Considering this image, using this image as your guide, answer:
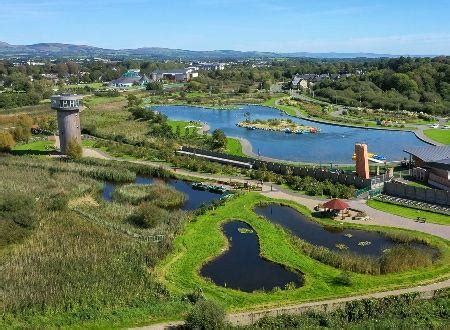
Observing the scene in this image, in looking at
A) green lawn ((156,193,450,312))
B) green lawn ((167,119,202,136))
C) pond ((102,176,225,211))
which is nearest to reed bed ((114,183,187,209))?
pond ((102,176,225,211))

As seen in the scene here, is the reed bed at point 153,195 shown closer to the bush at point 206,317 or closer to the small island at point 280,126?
the bush at point 206,317

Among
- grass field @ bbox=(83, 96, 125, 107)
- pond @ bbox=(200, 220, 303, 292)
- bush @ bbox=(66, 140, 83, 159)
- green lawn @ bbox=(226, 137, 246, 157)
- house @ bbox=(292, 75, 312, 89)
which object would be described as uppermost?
house @ bbox=(292, 75, 312, 89)

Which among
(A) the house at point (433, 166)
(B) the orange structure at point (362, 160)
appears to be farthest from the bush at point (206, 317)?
(A) the house at point (433, 166)

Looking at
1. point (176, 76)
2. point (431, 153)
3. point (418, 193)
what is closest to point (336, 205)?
point (418, 193)

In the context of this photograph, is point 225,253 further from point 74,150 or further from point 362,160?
point 74,150

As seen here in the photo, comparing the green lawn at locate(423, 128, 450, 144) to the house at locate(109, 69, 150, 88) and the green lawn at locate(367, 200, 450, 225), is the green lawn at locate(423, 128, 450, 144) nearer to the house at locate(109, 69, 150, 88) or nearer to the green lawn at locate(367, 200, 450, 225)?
the green lawn at locate(367, 200, 450, 225)

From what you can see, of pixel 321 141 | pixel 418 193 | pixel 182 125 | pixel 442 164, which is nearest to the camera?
pixel 418 193
